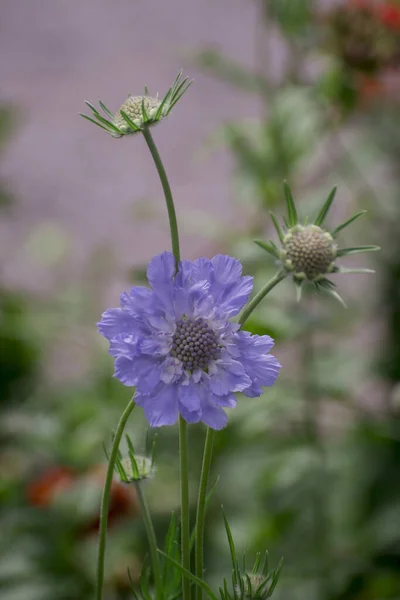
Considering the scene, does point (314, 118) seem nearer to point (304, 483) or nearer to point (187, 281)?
point (304, 483)

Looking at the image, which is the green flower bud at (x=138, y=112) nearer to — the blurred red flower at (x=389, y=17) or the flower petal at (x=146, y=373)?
the flower petal at (x=146, y=373)

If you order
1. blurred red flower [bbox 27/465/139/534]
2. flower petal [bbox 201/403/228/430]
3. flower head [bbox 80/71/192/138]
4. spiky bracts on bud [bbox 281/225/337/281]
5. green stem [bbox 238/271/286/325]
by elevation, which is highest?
flower head [bbox 80/71/192/138]

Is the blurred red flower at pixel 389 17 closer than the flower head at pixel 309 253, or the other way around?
the flower head at pixel 309 253

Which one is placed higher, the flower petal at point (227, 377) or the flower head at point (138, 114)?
the flower head at point (138, 114)

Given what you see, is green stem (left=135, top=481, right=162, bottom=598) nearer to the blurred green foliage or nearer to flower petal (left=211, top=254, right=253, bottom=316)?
flower petal (left=211, top=254, right=253, bottom=316)

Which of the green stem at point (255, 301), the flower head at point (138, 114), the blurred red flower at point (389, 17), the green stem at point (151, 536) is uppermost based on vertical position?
the blurred red flower at point (389, 17)

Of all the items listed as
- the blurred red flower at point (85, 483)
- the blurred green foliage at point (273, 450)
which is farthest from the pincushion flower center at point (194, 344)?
the blurred red flower at point (85, 483)

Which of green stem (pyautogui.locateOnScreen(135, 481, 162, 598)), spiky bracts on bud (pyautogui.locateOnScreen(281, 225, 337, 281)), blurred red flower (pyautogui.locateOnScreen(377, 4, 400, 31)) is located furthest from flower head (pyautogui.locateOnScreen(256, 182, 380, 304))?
blurred red flower (pyautogui.locateOnScreen(377, 4, 400, 31))
